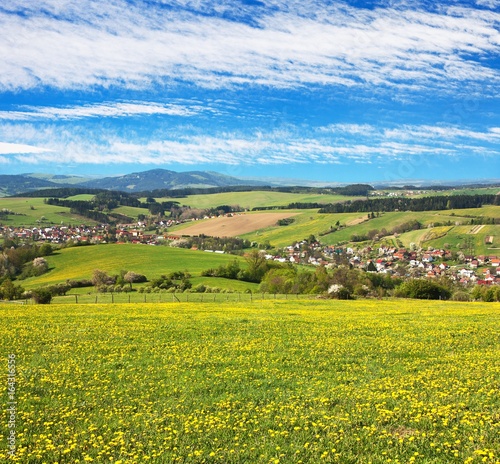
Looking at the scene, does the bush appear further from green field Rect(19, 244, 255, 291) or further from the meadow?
the meadow

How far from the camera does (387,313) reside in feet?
141

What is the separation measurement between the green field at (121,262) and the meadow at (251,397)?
233ft

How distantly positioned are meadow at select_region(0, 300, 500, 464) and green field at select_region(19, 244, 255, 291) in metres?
70.9

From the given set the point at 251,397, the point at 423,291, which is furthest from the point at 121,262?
the point at 251,397

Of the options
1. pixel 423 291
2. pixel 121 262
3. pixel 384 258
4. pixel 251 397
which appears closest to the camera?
pixel 251 397

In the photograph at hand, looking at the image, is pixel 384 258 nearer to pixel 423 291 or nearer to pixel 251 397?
pixel 423 291

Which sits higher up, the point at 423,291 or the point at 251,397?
the point at 251,397

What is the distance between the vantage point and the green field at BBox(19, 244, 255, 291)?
355 ft

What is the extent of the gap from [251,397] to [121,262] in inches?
4432

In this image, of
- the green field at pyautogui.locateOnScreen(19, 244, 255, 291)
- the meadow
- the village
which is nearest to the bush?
the green field at pyautogui.locateOnScreen(19, 244, 255, 291)

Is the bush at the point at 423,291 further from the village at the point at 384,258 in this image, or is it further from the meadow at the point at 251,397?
the meadow at the point at 251,397

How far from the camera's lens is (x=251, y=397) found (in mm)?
14883

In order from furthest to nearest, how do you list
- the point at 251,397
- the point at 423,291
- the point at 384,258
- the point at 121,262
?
the point at 384,258 < the point at 121,262 < the point at 423,291 < the point at 251,397

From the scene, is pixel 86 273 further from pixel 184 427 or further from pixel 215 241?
pixel 184 427
